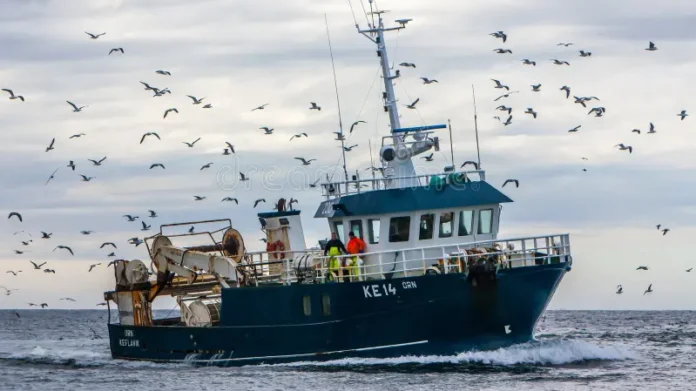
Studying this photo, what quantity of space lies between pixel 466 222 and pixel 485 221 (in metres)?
0.63

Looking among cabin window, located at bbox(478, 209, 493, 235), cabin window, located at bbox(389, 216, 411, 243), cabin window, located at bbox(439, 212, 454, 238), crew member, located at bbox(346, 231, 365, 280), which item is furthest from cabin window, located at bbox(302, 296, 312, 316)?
cabin window, located at bbox(478, 209, 493, 235)

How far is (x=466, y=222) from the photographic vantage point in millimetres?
33531

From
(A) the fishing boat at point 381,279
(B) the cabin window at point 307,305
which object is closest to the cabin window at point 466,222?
(A) the fishing boat at point 381,279

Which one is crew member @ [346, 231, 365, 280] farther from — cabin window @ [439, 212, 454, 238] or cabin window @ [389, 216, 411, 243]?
cabin window @ [439, 212, 454, 238]

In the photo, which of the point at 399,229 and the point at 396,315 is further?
the point at 399,229

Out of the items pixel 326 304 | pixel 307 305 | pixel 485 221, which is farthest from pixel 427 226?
Result: pixel 307 305

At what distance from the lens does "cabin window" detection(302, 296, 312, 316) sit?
105 ft

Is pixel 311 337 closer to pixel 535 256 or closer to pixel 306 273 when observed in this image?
pixel 306 273

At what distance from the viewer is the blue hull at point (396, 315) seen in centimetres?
3081

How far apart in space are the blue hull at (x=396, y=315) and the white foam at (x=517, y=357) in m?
0.16

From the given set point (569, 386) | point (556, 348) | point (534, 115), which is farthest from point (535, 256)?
point (534, 115)

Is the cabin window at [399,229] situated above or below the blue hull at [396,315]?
above

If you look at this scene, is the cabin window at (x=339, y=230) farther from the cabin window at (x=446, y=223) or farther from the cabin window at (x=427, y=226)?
the cabin window at (x=446, y=223)

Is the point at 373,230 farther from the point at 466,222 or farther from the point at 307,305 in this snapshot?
the point at 307,305
